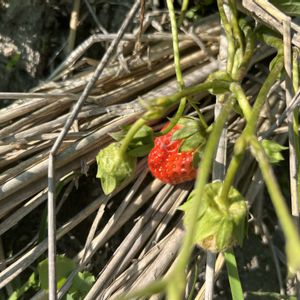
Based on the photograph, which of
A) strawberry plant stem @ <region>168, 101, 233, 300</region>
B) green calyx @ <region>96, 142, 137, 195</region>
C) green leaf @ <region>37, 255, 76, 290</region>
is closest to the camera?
strawberry plant stem @ <region>168, 101, 233, 300</region>

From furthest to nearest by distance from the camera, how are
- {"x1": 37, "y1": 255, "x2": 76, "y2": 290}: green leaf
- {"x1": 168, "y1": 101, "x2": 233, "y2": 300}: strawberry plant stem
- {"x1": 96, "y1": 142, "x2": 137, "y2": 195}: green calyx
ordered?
{"x1": 37, "y1": 255, "x2": 76, "y2": 290}: green leaf → {"x1": 96, "y1": 142, "x2": 137, "y2": 195}: green calyx → {"x1": 168, "y1": 101, "x2": 233, "y2": 300}: strawberry plant stem

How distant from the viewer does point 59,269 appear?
3.90 ft

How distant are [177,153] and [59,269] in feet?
1.05

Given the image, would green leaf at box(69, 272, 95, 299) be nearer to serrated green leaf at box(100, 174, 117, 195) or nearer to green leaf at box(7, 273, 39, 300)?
green leaf at box(7, 273, 39, 300)

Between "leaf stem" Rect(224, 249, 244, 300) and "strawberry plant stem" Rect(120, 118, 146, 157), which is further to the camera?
"leaf stem" Rect(224, 249, 244, 300)

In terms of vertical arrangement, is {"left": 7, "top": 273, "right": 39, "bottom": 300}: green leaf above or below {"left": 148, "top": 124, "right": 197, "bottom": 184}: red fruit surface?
below

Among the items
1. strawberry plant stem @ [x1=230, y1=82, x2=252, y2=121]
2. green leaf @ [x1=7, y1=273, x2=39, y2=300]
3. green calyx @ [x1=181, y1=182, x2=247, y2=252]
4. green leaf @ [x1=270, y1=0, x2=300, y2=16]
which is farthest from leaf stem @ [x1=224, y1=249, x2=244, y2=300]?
green leaf @ [x1=270, y1=0, x2=300, y2=16]

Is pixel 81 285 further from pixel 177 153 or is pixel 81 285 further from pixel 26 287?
pixel 177 153

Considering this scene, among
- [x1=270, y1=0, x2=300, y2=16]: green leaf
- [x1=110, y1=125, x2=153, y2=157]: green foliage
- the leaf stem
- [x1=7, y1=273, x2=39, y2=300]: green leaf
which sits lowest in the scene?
[x1=7, y1=273, x2=39, y2=300]: green leaf

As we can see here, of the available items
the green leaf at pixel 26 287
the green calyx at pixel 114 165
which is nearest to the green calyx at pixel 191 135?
the green calyx at pixel 114 165

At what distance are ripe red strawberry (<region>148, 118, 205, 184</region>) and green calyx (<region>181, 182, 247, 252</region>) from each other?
0.20 metres

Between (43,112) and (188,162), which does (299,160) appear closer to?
(188,162)

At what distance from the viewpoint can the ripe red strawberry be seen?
1.10m

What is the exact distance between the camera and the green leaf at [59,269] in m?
1.16
